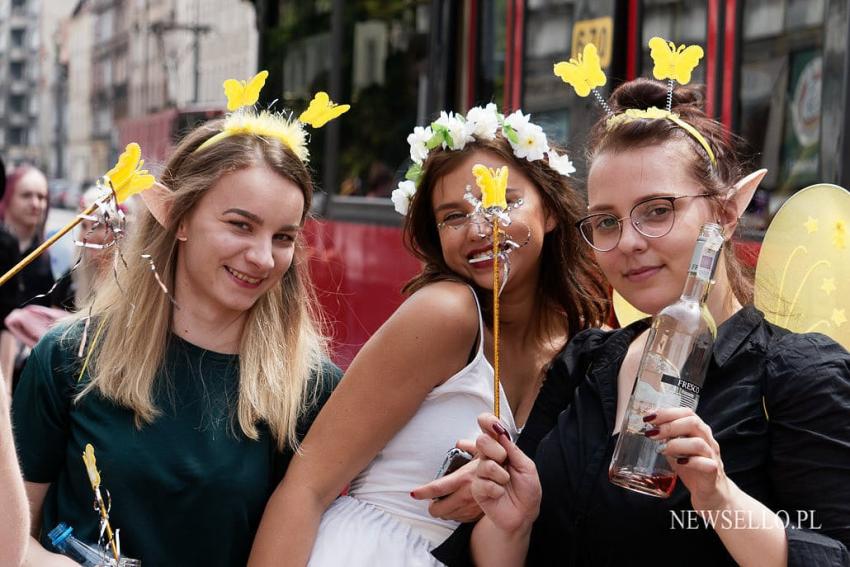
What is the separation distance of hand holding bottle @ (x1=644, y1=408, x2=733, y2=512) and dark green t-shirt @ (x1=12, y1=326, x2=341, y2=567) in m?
1.04

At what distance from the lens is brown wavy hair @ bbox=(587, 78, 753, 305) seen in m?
2.44

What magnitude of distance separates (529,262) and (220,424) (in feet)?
2.65

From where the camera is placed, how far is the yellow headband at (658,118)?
248 cm

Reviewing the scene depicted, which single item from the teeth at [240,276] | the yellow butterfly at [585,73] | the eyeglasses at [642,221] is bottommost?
the teeth at [240,276]

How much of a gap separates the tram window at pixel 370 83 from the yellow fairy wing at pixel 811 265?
364cm

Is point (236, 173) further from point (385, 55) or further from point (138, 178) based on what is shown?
point (385, 55)

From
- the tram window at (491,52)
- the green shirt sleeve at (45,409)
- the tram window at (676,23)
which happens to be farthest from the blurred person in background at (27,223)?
the green shirt sleeve at (45,409)

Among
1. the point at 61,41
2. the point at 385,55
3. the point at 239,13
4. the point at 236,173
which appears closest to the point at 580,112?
the point at 385,55

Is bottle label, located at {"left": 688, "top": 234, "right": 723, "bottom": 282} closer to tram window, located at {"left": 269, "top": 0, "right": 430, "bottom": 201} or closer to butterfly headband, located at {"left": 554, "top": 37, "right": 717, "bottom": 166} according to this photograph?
butterfly headband, located at {"left": 554, "top": 37, "right": 717, "bottom": 166}

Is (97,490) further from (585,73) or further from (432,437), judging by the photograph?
(585,73)

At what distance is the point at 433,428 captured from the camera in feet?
9.09

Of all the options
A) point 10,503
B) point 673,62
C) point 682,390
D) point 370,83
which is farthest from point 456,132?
point 370,83

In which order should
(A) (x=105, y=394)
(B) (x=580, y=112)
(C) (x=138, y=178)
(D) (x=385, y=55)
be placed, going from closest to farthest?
(C) (x=138, y=178)
(A) (x=105, y=394)
(B) (x=580, y=112)
(D) (x=385, y=55)

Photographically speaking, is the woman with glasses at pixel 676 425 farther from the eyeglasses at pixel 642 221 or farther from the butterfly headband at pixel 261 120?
the butterfly headband at pixel 261 120
